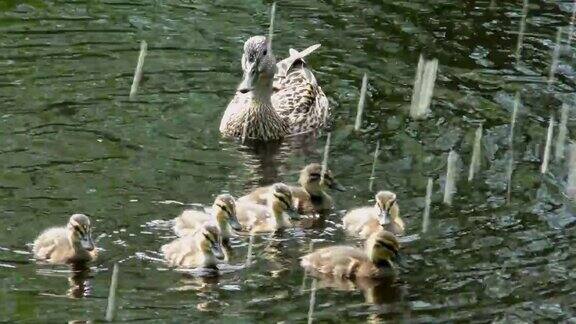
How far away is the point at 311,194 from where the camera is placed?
9.85 meters

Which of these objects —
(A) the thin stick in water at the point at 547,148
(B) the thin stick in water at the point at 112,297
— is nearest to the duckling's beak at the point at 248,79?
(A) the thin stick in water at the point at 547,148

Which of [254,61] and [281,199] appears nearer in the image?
[281,199]

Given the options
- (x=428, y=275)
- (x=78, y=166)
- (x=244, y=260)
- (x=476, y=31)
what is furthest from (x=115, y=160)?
(x=476, y=31)

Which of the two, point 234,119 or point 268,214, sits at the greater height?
point 234,119

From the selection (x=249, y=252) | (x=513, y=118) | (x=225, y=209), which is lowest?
(x=249, y=252)

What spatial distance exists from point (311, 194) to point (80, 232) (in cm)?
178

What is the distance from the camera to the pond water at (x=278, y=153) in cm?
835

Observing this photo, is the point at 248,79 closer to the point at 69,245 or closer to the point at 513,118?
the point at 513,118

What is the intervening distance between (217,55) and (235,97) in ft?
1.90

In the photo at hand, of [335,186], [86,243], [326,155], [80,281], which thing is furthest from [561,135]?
[80,281]

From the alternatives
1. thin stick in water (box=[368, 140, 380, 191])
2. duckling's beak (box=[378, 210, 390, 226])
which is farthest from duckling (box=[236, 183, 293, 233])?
thin stick in water (box=[368, 140, 380, 191])

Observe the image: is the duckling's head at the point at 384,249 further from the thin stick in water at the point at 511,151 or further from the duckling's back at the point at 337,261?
the thin stick in water at the point at 511,151

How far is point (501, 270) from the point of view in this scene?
8711 millimetres

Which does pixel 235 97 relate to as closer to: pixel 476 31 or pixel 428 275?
pixel 476 31
